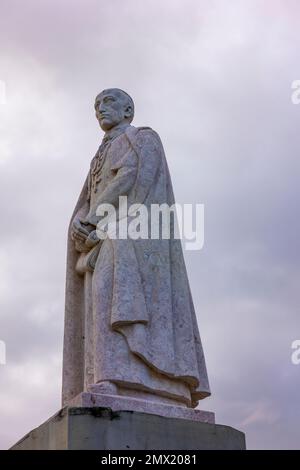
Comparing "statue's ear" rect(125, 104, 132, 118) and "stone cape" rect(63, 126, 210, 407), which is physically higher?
"statue's ear" rect(125, 104, 132, 118)

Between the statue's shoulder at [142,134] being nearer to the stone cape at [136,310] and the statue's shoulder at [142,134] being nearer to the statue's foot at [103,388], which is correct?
the stone cape at [136,310]

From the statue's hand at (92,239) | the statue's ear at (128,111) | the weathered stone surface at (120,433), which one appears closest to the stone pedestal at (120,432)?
the weathered stone surface at (120,433)

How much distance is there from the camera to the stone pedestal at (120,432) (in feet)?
31.0

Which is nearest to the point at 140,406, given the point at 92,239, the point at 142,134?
the point at 92,239

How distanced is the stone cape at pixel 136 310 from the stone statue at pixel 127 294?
14mm

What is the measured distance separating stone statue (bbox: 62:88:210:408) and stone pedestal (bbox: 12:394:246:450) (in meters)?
0.55

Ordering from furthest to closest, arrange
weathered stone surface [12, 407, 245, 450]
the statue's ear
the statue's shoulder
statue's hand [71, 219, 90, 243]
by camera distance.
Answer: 1. the statue's ear
2. the statue's shoulder
3. statue's hand [71, 219, 90, 243]
4. weathered stone surface [12, 407, 245, 450]

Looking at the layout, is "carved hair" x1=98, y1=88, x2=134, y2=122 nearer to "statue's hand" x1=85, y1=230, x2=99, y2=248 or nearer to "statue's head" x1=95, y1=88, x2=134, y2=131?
"statue's head" x1=95, y1=88, x2=134, y2=131

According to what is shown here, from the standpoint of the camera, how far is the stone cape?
10.6m

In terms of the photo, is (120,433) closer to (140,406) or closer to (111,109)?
(140,406)

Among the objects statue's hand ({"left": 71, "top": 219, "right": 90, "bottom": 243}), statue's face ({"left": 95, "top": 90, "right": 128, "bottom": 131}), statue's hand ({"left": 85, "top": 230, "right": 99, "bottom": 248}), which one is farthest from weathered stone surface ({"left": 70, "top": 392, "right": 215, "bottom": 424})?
statue's face ({"left": 95, "top": 90, "right": 128, "bottom": 131})

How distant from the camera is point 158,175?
39.9 feet

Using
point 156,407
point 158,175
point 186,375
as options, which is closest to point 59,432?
point 156,407
